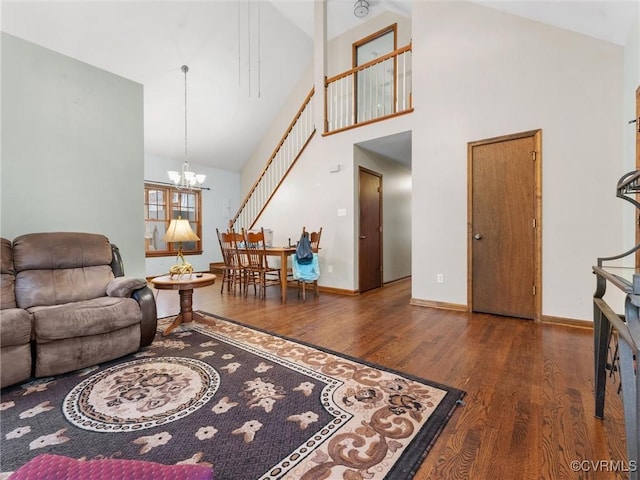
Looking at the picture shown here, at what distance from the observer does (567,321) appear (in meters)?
3.01

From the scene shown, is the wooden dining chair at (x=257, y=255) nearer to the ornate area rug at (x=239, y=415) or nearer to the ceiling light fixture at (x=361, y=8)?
the ornate area rug at (x=239, y=415)

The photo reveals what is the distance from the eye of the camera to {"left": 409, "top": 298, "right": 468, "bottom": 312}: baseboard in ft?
11.9

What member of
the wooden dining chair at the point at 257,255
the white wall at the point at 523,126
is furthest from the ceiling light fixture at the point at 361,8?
the wooden dining chair at the point at 257,255

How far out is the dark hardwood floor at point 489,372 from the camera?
1235mm

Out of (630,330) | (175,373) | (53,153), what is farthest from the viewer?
(53,153)

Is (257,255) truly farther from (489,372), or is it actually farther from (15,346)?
(489,372)

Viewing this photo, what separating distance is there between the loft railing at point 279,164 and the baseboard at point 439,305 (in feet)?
10.5

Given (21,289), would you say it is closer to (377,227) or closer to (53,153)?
(53,153)

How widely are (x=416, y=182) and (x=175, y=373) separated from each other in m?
3.46

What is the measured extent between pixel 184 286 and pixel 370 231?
324 centimetres

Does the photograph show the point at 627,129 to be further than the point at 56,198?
No

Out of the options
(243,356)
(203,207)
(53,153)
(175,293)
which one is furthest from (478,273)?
(203,207)

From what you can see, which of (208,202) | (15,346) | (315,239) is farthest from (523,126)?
(208,202)

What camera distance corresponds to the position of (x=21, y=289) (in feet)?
7.50
